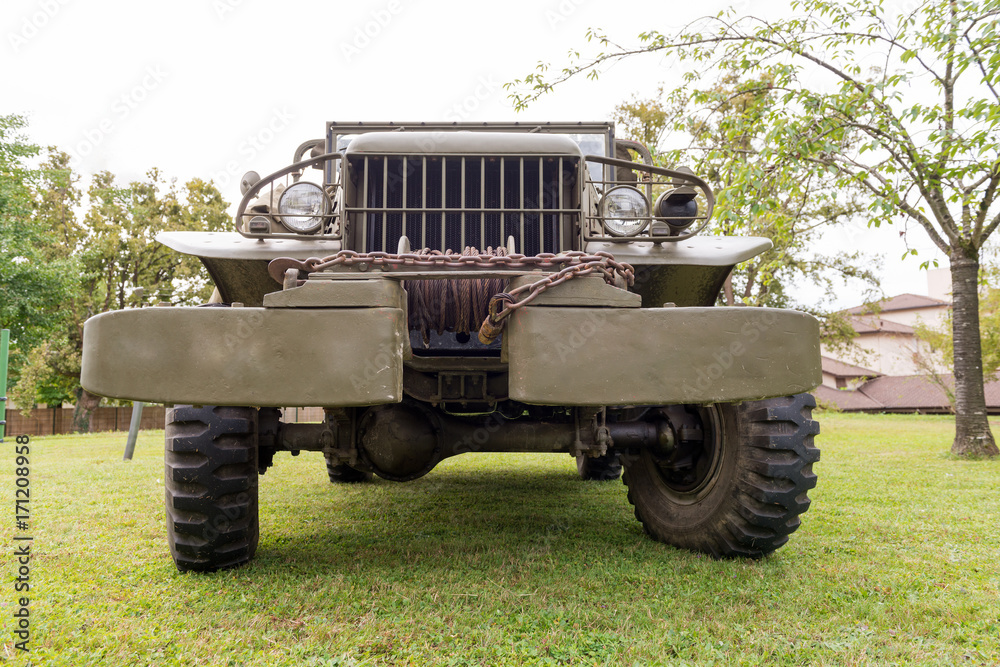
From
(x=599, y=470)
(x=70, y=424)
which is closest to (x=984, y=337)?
(x=599, y=470)

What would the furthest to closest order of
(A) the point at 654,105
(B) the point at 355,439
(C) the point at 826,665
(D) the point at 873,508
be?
1. (A) the point at 654,105
2. (D) the point at 873,508
3. (B) the point at 355,439
4. (C) the point at 826,665

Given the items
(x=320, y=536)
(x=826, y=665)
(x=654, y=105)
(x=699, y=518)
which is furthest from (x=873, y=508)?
(x=654, y=105)

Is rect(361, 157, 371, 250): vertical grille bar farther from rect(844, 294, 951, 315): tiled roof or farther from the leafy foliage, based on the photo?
rect(844, 294, 951, 315): tiled roof

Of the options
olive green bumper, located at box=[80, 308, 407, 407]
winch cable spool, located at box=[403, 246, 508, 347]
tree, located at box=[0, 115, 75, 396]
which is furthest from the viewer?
tree, located at box=[0, 115, 75, 396]

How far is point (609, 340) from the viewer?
1.88 meters

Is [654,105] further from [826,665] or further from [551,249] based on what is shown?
[826,665]

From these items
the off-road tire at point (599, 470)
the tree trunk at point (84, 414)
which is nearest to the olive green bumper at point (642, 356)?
the off-road tire at point (599, 470)

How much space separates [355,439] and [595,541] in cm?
128

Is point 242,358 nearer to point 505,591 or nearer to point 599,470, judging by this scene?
point 505,591

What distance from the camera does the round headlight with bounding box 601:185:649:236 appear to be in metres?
2.91

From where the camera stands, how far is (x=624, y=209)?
2939 mm

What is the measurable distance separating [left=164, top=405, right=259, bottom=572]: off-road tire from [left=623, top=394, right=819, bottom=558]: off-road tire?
196 cm

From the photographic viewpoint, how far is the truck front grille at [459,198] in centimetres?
284

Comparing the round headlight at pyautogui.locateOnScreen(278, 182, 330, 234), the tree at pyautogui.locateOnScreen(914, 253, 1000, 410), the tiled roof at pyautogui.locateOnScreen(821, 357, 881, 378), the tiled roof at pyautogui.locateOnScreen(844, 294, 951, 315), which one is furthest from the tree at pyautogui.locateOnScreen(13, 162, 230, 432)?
the tiled roof at pyautogui.locateOnScreen(844, 294, 951, 315)
